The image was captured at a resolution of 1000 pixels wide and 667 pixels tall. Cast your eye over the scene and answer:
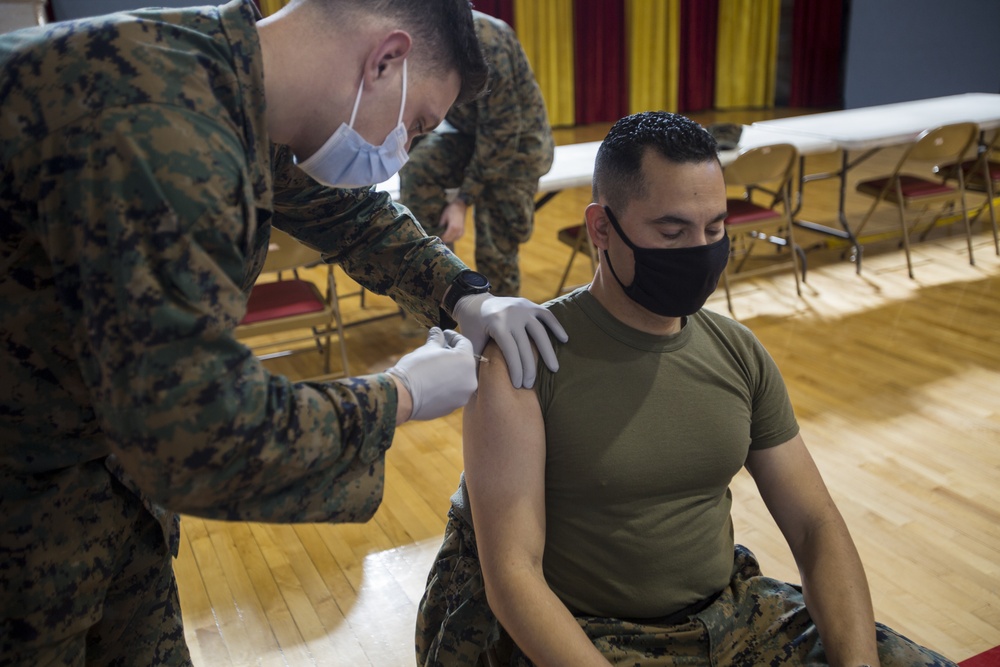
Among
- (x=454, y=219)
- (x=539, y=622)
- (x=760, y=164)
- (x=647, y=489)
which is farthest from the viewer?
(x=760, y=164)

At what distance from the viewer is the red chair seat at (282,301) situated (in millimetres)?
3328

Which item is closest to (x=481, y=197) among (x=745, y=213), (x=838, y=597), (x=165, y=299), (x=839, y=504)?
(x=745, y=213)

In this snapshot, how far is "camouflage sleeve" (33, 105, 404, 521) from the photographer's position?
2.65ft

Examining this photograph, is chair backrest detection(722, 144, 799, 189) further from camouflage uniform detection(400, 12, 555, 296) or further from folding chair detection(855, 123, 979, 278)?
camouflage uniform detection(400, 12, 555, 296)

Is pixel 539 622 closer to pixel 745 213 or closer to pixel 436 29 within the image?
A: pixel 436 29

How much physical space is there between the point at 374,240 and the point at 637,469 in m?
0.60

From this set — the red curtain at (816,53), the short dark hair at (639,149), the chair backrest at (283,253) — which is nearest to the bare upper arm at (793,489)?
the short dark hair at (639,149)

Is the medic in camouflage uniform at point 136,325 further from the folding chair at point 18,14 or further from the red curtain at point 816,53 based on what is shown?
the red curtain at point 816,53

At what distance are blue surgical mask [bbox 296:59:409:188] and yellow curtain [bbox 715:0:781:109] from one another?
10.6 m

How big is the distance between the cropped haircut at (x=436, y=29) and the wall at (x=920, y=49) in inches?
361

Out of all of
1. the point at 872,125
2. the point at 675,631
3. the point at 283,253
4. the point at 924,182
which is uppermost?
the point at 675,631

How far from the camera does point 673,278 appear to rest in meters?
1.51

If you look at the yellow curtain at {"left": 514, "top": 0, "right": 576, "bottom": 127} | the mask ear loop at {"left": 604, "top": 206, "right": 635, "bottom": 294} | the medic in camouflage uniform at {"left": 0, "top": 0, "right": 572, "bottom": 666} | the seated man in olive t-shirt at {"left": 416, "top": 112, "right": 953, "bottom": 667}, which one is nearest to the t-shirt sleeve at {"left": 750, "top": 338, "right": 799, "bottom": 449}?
the seated man in olive t-shirt at {"left": 416, "top": 112, "right": 953, "bottom": 667}

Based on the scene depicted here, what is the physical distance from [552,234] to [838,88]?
642cm
